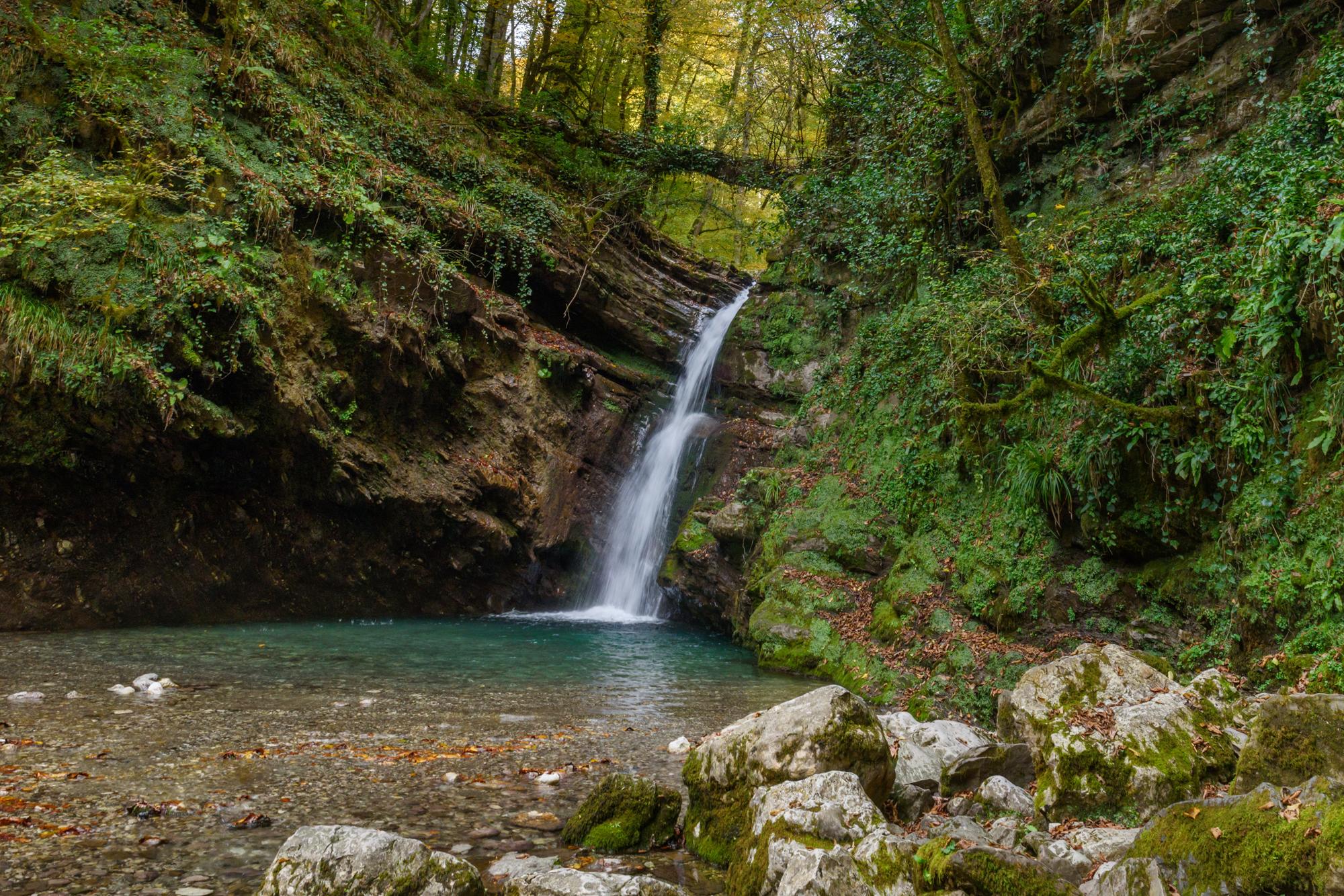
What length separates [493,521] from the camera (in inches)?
487

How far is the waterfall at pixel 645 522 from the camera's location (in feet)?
44.0

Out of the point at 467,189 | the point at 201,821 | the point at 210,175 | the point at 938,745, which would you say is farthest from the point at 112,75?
the point at 938,745

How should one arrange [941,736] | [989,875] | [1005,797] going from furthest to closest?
[941,736] < [1005,797] < [989,875]

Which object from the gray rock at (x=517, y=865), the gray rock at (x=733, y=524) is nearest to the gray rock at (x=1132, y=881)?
the gray rock at (x=517, y=865)

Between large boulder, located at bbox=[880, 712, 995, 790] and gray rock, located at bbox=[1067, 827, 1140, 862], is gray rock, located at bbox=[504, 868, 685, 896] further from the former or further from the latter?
large boulder, located at bbox=[880, 712, 995, 790]

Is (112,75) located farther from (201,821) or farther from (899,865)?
(899,865)

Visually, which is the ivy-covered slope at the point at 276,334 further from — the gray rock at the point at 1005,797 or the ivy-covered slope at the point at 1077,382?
the gray rock at the point at 1005,797

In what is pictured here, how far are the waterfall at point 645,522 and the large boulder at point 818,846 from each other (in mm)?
9678

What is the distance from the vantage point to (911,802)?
4.04m

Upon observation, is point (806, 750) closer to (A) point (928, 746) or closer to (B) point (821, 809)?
(B) point (821, 809)

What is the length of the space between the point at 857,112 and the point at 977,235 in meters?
4.45

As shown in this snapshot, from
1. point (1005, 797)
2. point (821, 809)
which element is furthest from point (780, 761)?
point (1005, 797)

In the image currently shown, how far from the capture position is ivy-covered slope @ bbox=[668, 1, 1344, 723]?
5.43m

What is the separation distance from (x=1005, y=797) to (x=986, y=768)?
0.43m
